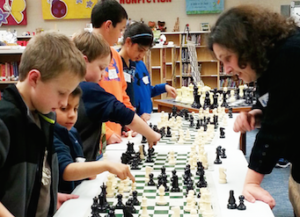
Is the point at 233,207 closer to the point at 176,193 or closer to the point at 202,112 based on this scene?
the point at 176,193

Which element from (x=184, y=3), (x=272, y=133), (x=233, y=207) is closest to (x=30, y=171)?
(x=233, y=207)

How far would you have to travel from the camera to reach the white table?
1.71 m

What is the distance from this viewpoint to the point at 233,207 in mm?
1729

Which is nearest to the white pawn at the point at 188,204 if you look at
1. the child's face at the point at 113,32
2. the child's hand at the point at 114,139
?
the child's hand at the point at 114,139

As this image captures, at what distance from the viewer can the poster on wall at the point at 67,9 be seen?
11719mm

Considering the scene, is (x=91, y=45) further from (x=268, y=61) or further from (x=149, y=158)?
(x=268, y=61)

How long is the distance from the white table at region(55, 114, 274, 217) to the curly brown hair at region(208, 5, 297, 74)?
62 centimetres

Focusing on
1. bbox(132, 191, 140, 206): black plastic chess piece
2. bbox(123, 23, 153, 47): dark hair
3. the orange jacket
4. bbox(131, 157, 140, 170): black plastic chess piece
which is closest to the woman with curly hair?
bbox(132, 191, 140, 206): black plastic chess piece

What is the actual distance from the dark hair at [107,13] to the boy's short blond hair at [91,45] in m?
0.86

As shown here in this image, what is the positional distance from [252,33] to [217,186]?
0.84 meters

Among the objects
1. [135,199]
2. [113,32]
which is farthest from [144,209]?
[113,32]

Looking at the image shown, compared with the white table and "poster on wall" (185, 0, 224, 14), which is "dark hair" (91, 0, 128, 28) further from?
"poster on wall" (185, 0, 224, 14)

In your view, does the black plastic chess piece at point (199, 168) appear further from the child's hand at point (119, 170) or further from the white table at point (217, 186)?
the child's hand at point (119, 170)

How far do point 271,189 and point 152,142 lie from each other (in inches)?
94.1
